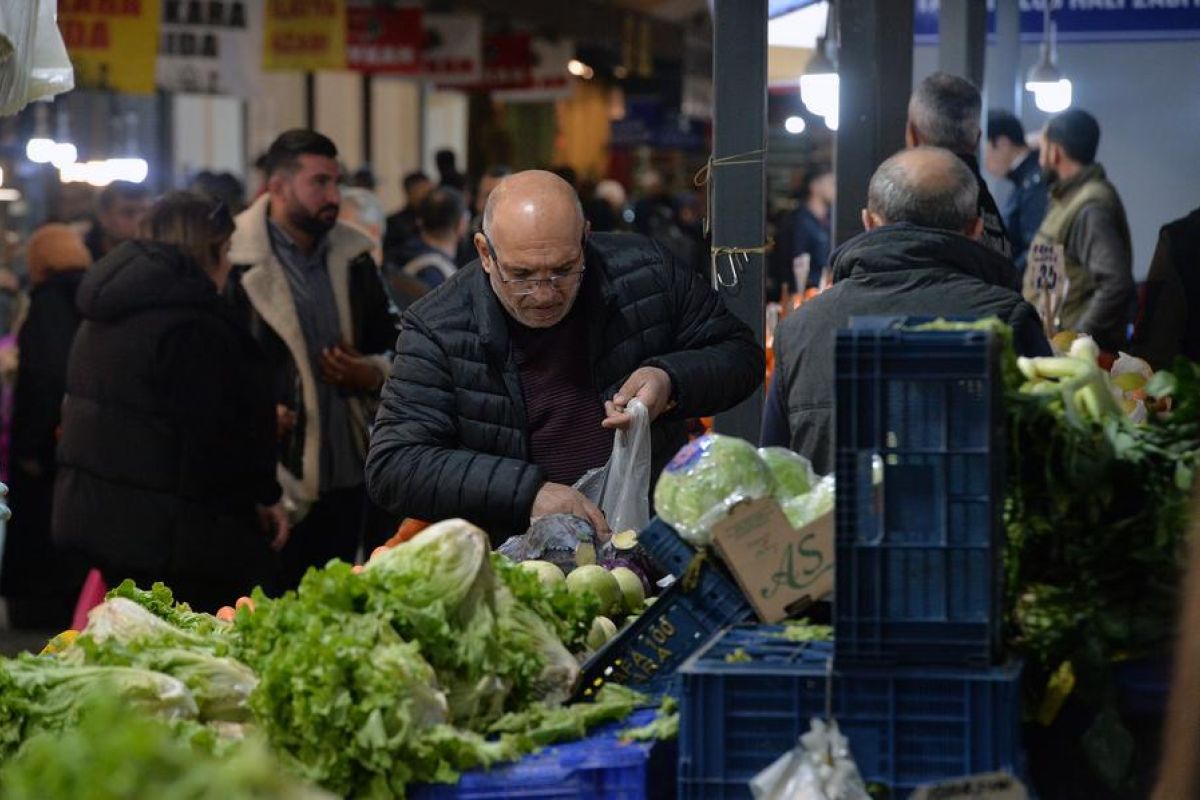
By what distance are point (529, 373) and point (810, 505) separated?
202 centimetres

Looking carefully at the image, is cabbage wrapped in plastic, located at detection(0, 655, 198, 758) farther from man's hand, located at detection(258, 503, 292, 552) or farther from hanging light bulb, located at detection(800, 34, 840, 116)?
hanging light bulb, located at detection(800, 34, 840, 116)

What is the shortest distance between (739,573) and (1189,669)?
98 centimetres

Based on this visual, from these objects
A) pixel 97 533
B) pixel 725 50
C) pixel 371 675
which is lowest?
pixel 97 533

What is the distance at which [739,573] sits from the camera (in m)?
3.71

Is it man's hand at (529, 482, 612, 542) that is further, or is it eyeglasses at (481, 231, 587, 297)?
eyeglasses at (481, 231, 587, 297)

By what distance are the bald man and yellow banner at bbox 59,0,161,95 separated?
9.26 m

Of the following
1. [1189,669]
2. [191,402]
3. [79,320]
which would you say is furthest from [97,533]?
[1189,669]

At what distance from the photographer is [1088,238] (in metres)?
10.6

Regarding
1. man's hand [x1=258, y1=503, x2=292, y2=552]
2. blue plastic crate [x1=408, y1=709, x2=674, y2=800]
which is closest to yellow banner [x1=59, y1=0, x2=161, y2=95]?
man's hand [x1=258, y1=503, x2=292, y2=552]

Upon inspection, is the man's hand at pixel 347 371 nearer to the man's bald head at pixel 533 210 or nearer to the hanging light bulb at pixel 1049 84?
the man's bald head at pixel 533 210

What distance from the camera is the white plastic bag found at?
214 inches

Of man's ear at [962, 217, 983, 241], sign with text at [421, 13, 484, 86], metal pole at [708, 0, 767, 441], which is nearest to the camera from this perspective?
man's ear at [962, 217, 983, 241]

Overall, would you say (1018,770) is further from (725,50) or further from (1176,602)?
Result: (725,50)

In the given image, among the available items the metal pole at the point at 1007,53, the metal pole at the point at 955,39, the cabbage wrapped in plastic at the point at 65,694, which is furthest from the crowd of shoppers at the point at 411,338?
the cabbage wrapped in plastic at the point at 65,694
